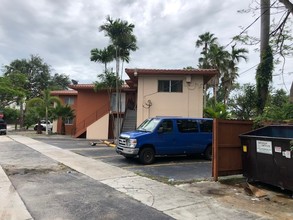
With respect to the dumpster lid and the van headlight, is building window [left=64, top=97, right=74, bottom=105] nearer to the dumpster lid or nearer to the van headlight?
the van headlight

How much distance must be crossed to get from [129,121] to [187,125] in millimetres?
12214

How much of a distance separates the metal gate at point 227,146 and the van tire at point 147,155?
13.0 feet

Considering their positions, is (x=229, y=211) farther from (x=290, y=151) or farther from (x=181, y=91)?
→ (x=181, y=91)

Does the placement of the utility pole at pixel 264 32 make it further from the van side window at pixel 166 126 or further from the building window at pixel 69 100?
the building window at pixel 69 100

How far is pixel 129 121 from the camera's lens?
25812 mm

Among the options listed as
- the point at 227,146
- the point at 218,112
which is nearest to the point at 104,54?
the point at 218,112

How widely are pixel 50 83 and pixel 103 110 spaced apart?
3488 cm

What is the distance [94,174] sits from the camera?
10.4 metres

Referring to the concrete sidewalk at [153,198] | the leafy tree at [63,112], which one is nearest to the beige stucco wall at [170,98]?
the concrete sidewalk at [153,198]

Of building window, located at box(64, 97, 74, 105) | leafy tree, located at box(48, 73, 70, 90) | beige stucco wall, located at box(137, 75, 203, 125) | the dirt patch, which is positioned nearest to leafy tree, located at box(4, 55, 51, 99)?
leafy tree, located at box(48, 73, 70, 90)

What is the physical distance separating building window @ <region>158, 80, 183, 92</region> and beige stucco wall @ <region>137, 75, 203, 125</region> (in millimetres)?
221

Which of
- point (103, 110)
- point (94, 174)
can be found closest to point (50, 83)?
point (103, 110)

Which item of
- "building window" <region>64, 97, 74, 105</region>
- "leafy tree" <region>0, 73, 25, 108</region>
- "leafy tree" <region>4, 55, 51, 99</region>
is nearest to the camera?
"building window" <region>64, 97, 74, 105</region>

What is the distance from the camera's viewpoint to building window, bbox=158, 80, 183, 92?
21.9 meters
